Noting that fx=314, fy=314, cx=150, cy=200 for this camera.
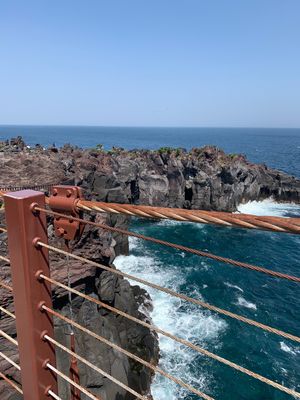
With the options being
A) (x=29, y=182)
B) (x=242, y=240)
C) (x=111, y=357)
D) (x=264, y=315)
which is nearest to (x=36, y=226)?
(x=111, y=357)

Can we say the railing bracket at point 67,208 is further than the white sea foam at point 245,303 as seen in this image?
No

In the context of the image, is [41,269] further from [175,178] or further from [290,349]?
Result: [175,178]

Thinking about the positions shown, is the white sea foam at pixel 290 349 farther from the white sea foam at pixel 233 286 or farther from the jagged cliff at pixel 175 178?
the jagged cliff at pixel 175 178

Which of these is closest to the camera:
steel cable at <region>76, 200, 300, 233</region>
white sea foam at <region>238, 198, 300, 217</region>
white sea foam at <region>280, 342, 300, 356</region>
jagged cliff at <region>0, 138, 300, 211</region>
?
steel cable at <region>76, 200, 300, 233</region>

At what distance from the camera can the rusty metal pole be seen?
119 inches

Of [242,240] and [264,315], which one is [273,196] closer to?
[242,240]

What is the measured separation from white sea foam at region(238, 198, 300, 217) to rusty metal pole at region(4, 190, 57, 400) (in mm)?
60299

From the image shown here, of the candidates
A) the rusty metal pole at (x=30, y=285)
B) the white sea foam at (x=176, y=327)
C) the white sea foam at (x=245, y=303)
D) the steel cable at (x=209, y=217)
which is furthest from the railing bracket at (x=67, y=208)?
the white sea foam at (x=245, y=303)

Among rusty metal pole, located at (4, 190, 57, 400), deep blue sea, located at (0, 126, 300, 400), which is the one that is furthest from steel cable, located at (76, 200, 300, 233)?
deep blue sea, located at (0, 126, 300, 400)

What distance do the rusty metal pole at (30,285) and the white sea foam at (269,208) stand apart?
60299 millimetres

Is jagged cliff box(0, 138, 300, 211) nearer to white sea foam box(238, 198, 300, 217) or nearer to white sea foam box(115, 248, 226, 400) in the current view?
white sea foam box(238, 198, 300, 217)

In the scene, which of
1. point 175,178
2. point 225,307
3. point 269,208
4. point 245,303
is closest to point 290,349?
point 245,303

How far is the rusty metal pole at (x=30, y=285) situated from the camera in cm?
303

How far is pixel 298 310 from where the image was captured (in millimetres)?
30031
